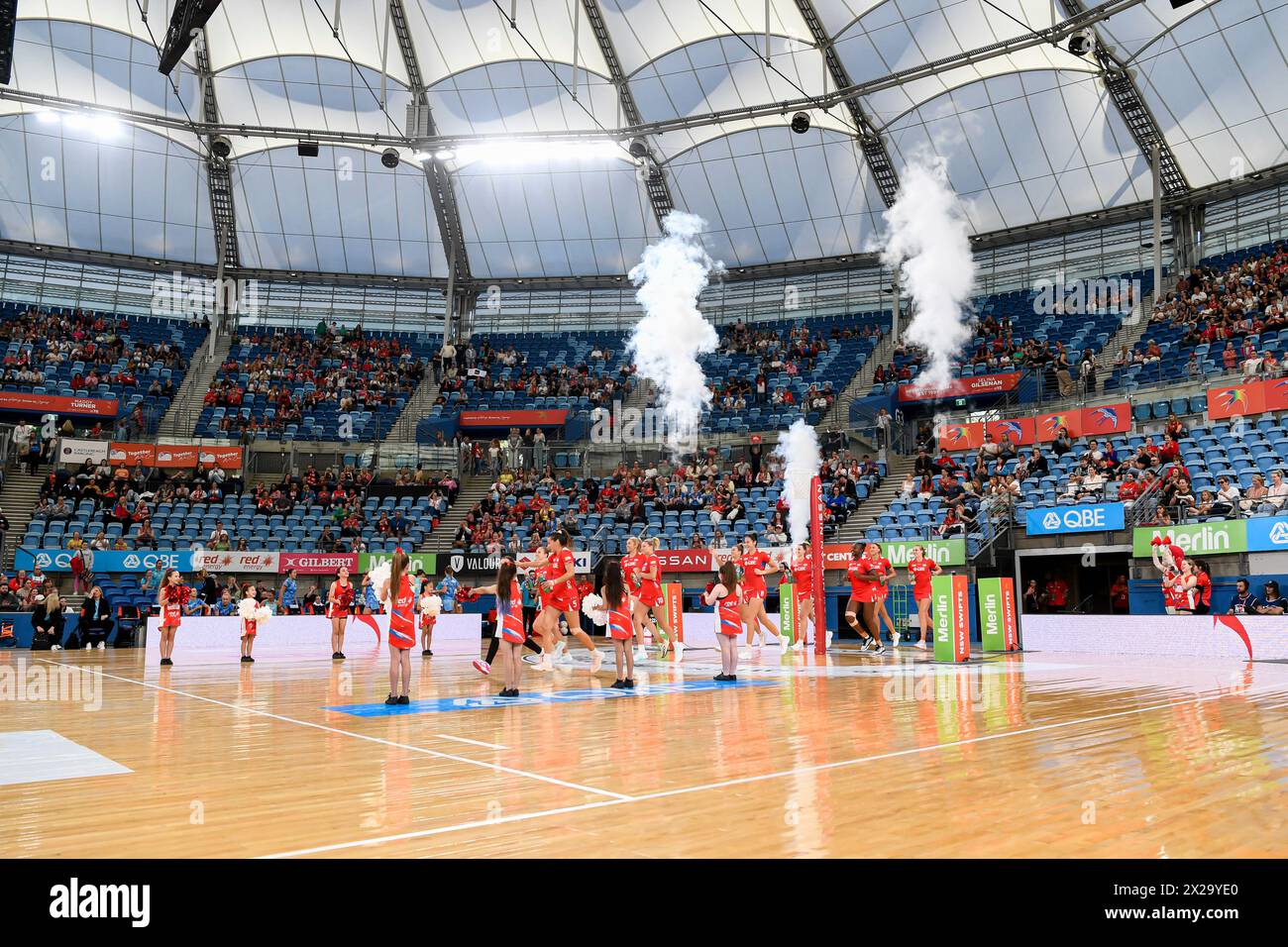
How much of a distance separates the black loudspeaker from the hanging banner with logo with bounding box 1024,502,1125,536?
2381 centimetres

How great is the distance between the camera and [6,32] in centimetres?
1847

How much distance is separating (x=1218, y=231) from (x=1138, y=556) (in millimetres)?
20411

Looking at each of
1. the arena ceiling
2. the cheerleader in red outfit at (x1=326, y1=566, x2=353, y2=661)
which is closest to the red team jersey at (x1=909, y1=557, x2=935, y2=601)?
the cheerleader in red outfit at (x1=326, y1=566, x2=353, y2=661)

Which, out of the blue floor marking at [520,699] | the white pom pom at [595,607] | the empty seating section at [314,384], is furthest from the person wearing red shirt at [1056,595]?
the empty seating section at [314,384]

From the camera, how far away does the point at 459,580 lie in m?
31.9

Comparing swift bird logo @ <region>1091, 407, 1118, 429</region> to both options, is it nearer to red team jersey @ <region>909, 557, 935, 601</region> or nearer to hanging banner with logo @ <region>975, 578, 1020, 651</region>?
hanging banner with logo @ <region>975, 578, 1020, 651</region>

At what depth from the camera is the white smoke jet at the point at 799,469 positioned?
2955 cm

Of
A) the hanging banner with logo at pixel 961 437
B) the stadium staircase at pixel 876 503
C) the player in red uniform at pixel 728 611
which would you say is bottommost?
the player in red uniform at pixel 728 611

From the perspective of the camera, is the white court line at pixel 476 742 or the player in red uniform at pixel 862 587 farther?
the player in red uniform at pixel 862 587

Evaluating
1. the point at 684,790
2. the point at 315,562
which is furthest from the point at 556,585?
the point at 315,562

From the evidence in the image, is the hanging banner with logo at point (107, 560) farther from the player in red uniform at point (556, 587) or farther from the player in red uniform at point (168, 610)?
the player in red uniform at point (556, 587)

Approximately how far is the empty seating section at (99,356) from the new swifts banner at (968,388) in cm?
2898
